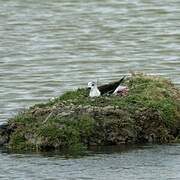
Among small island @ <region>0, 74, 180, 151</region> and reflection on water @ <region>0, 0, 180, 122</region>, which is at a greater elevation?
reflection on water @ <region>0, 0, 180, 122</region>

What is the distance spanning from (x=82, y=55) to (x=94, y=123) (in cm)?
1193

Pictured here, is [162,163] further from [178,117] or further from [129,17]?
[129,17]

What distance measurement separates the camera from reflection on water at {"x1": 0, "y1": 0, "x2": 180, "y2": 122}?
74.3 ft

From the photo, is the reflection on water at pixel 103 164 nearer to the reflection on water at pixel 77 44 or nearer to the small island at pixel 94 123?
the small island at pixel 94 123

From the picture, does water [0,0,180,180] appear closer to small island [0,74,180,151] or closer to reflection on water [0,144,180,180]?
reflection on water [0,144,180,180]

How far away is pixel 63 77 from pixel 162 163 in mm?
9657

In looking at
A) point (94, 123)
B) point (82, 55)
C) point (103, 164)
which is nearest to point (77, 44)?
point (82, 55)

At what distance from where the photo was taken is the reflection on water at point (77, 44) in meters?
22.6

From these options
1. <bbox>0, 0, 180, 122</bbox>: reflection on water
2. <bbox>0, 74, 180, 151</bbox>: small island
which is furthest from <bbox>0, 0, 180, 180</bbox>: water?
<bbox>0, 74, 180, 151</bbox>: small island

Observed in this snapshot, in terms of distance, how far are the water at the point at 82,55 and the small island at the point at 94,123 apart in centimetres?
41

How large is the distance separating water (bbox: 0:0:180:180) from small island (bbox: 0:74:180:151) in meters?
0.41

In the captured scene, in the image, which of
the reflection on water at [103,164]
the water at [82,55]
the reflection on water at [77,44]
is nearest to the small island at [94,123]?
the reflection on water at [103,164]

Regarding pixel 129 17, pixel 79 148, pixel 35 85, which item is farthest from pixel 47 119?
pixel 129 17

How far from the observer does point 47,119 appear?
14.8 meters
